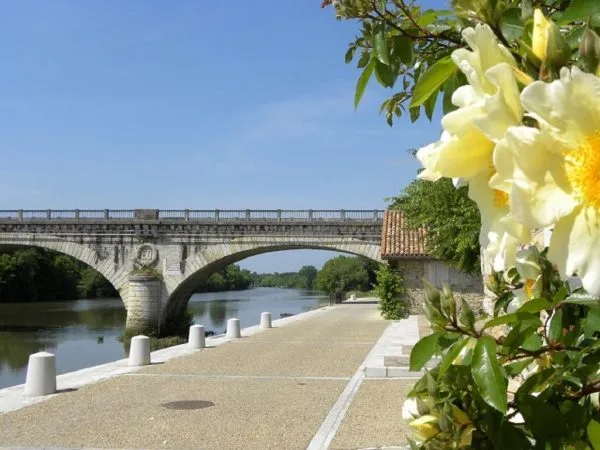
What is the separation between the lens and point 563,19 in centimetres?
99

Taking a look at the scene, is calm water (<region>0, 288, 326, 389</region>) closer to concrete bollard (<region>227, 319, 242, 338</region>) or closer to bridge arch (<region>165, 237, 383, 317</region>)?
bridge arch (<region>165, 237, 383, 317</region>)

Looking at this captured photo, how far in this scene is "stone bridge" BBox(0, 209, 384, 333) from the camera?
3334cm

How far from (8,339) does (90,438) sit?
2718 cm

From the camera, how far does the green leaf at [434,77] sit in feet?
3.99

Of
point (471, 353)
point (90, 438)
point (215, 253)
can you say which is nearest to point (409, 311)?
point (215, 253)

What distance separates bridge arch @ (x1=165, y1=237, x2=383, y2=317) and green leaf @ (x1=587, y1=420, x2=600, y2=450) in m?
32.1

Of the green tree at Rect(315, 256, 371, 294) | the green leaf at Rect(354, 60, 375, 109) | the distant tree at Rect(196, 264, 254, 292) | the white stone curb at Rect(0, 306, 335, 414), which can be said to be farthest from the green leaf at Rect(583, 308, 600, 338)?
the distant tree at Rect(196, 264, 254, 292)

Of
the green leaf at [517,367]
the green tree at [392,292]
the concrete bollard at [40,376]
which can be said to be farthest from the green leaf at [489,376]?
the green tree at [392,292]

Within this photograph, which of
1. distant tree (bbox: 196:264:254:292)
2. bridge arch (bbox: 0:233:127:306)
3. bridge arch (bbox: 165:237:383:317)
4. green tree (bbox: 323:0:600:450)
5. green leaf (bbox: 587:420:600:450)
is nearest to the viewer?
green tree (bbox: 323:0:600:450)

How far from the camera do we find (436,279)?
21594 mm

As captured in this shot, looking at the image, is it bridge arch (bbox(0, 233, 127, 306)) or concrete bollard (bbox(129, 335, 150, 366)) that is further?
bridge arch (bbox(0, 233, 127, 306))

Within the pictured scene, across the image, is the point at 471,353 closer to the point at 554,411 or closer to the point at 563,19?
the point at 554,411

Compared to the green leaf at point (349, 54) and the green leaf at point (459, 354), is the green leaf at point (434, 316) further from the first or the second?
the green leaf at point (349, 54)

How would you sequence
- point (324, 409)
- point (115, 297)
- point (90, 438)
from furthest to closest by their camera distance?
point (115, 297) < point (324, 409) < point (90, 438)
